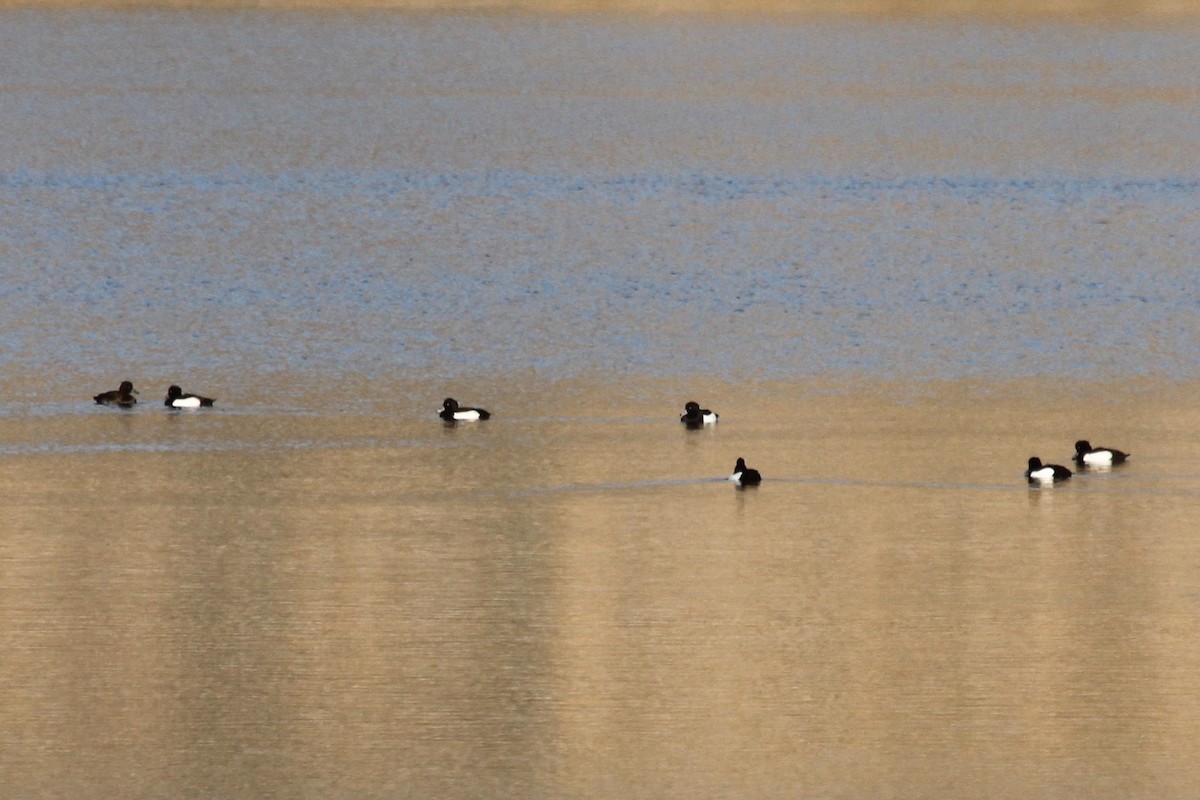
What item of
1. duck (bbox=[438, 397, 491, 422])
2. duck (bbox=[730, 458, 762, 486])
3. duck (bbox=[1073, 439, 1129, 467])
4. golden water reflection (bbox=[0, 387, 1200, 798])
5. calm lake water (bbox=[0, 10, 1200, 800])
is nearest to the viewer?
golden water reflection (bbox=[0, 387, 1200, 798])

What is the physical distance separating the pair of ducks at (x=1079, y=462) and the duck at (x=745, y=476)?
216 cm

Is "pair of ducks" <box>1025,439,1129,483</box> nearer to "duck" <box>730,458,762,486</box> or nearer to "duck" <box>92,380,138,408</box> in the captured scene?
"duck" <box>730,458,762,486</box>

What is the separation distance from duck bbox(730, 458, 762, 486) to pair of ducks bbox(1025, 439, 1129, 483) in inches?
84.9

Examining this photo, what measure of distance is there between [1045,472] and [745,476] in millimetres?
2362

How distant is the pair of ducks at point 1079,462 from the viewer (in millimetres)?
19297

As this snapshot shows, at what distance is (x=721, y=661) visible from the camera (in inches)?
571

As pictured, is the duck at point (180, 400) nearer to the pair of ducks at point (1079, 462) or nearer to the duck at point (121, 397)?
the duck at point (121, 397)

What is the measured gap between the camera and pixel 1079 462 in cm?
1989

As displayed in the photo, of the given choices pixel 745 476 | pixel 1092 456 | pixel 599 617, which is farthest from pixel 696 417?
pixel 599 617

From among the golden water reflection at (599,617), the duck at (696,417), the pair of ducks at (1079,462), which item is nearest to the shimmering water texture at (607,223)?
the duck at (696,417)

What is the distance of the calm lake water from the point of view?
1309cm

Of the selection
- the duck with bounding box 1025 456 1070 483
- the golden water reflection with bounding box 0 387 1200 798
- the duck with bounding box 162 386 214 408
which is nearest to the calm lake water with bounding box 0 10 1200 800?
the golden water reflection with bounding box 0 387 1200 798

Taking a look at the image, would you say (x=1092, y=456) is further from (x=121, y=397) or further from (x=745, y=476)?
(x=121, y=397)

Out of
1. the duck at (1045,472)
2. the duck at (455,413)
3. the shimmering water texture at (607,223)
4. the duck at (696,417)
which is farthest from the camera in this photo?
the shimmering water texture at (607,223)
